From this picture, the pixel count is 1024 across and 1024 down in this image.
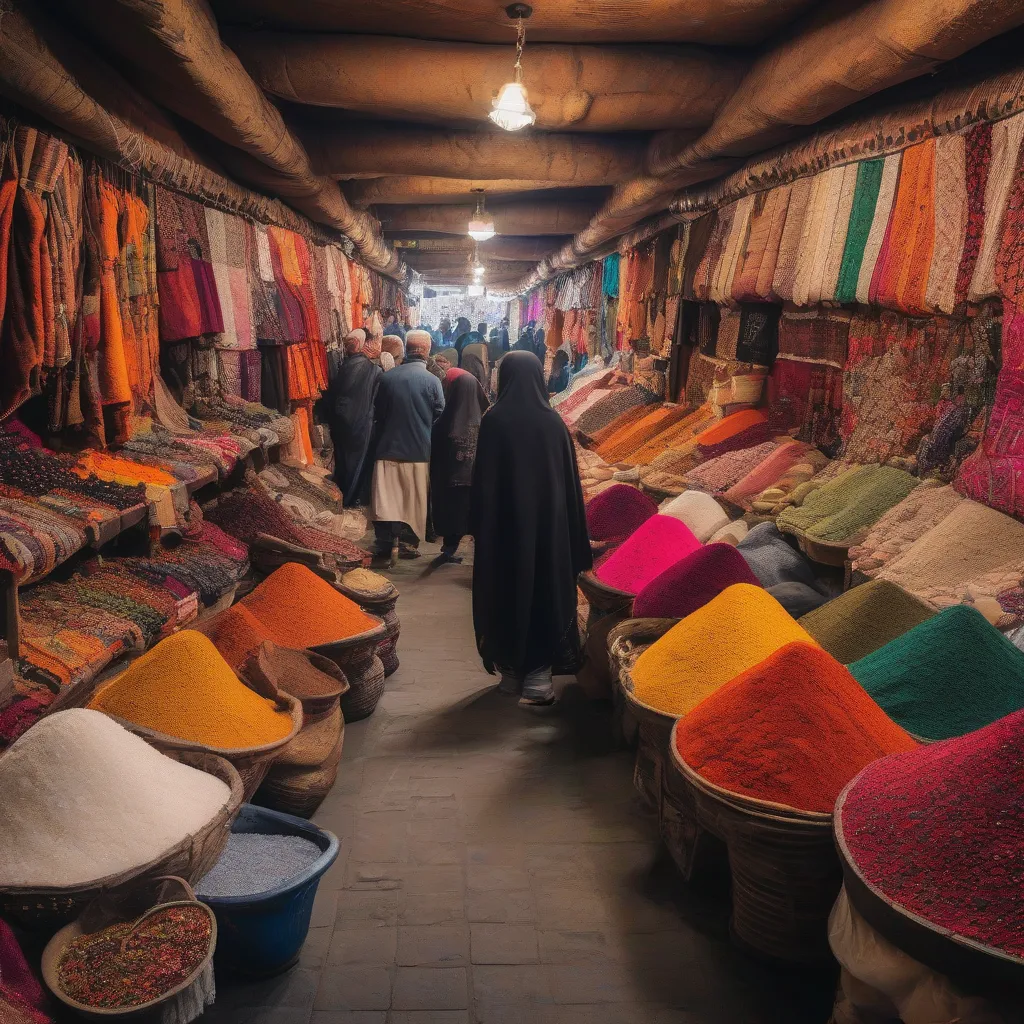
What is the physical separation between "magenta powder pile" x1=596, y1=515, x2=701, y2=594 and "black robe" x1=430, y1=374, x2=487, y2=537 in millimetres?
1970

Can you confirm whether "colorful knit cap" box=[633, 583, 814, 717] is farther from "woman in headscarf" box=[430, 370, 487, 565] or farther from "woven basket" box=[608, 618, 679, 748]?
"woman in headscarf" box=[430, 370, 487, 565]

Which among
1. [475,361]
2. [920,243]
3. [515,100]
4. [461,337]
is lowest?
[475,361]

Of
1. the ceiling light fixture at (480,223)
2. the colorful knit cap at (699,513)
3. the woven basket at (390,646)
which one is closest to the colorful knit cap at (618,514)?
the colorful knit cap at (699,513)

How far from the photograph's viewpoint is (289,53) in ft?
12.2

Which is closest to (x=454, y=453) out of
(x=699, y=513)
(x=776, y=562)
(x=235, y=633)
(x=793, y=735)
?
(x=699, y=513)

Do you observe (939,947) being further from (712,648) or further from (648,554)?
(648,554)

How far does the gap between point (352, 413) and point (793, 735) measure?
5.42m

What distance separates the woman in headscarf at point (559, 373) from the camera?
1135 cm

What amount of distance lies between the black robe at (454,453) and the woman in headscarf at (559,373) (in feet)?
19.2

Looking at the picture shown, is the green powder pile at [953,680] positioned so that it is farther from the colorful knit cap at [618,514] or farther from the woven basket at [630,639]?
the colorful knit cap at [618,514]

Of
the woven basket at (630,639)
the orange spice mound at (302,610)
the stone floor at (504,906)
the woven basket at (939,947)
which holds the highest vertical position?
the woven basket at (939,947)

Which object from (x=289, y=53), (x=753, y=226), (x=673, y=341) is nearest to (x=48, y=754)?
(x=289, y=53)

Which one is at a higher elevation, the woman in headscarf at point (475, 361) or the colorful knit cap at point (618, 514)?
the woman in headscarf at point (475, 361)

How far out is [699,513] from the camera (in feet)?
13.3
